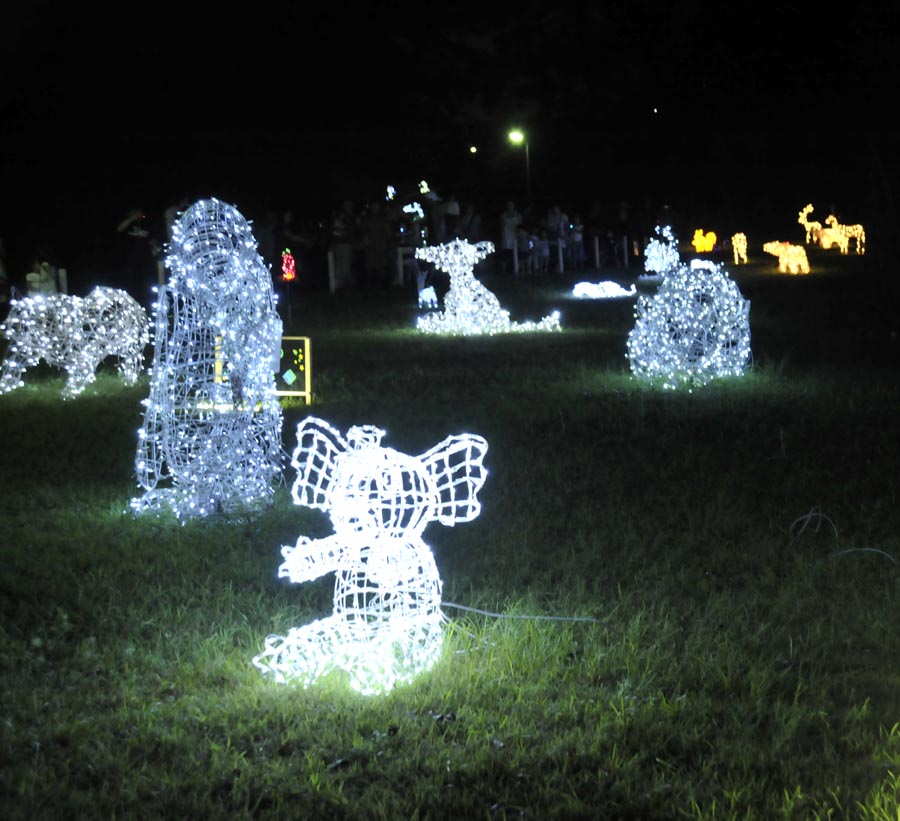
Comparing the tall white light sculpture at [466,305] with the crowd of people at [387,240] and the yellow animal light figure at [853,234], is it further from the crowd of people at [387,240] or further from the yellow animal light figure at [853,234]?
the yellow animal light figure at [853,234]

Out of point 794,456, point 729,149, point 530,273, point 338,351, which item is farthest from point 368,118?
point 794,456

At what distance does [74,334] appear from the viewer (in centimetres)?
1491

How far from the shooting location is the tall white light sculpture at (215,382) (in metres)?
8.48

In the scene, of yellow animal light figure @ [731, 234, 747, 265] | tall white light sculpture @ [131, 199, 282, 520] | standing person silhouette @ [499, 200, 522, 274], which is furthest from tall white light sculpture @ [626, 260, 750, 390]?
yellow animal light figure @ [731, 234, 747, 265]

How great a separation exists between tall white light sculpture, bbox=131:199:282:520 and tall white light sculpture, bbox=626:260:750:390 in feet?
20.9

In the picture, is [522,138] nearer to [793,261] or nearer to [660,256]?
[660,256]

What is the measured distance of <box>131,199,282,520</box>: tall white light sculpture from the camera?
8484mm

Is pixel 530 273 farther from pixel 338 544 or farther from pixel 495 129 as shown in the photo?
pixel 338 544

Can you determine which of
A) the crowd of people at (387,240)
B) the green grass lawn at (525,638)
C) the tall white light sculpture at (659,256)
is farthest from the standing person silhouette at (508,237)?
the green grass lawn at (525,638)

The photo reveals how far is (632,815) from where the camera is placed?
4.36 metres

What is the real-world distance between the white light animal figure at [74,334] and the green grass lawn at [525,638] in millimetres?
2685

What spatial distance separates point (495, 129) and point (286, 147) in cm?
1117

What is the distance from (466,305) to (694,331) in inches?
255

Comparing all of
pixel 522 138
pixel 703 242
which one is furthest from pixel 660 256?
pixel 522 138
